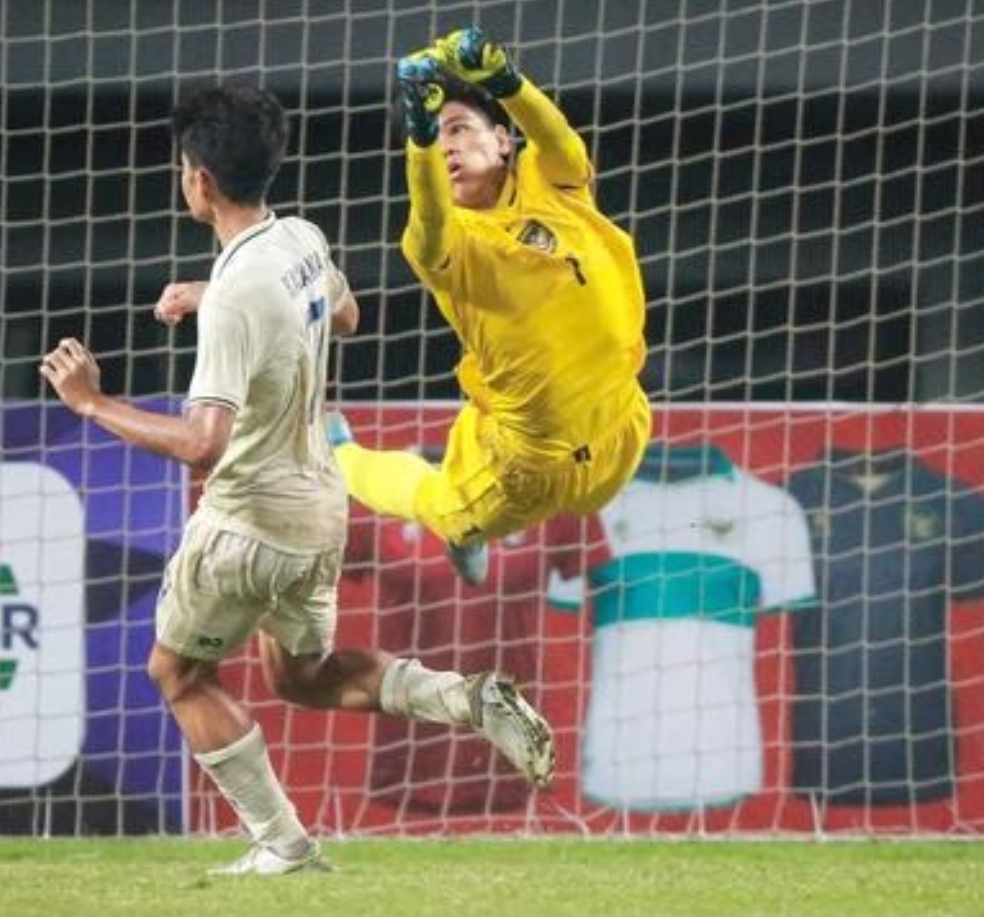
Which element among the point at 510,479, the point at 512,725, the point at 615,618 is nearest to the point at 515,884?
the point at 512,725

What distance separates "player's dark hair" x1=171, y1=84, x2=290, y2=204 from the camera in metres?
8.45

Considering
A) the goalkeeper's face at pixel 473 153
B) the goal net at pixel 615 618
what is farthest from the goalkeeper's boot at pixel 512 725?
the goal net at pixel 615 618

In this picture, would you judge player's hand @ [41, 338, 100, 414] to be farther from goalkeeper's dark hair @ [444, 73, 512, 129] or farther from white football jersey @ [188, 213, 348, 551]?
goalkeeper's dark hair @ [444, 73, 512, 129]

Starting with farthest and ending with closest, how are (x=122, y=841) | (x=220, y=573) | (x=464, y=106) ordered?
1. (x=122, y=841)
2. (x=464, y=106)
3. (x=220, y=573)

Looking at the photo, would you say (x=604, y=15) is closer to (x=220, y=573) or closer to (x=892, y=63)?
(x=892, y=63)

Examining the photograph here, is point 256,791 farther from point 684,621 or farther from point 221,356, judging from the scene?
point 684,621

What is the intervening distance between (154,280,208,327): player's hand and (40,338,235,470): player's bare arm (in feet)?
1.54

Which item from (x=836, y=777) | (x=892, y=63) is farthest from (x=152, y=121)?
(x=836, y=777)

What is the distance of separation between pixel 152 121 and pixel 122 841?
117 inches

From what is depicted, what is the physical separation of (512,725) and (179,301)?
1408 mm

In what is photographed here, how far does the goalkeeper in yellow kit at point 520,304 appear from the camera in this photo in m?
9.16

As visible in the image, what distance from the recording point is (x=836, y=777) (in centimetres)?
1218

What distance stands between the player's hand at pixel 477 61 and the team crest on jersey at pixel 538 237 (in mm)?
470

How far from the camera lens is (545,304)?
9.39 m
